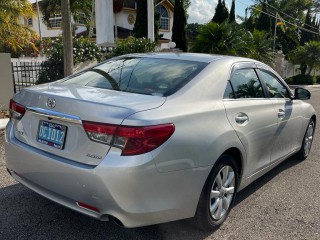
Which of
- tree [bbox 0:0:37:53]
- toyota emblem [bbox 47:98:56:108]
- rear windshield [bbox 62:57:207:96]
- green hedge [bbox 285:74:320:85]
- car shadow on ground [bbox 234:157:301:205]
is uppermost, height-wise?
tree [bbox 0:0:37:53]

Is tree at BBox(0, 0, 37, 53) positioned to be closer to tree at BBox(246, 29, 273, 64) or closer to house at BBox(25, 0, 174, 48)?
tree at BBox(246, 29, 273, 64)

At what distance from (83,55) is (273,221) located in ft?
34.2

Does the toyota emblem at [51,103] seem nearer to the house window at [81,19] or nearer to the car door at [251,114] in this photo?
the car door at [251,114]

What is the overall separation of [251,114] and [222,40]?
15.3m

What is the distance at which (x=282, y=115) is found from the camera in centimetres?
436

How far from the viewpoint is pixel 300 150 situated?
5504 millimetres

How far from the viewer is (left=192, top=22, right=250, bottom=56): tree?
59.9 ft

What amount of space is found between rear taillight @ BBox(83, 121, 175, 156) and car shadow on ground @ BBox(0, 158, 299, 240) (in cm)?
100

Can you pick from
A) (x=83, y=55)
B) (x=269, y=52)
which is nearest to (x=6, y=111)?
(x=83, y=55)

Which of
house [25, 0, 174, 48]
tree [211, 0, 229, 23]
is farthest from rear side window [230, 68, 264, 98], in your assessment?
tree [211, 0, 229, 23]

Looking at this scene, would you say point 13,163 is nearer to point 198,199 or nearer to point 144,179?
point 144,179

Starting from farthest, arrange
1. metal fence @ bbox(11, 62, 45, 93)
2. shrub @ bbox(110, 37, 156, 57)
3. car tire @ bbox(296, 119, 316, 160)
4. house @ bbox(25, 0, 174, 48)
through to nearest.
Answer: house @ bbox(25, 0, 174, 48) → shrub @ bbox(110, 37, 156, 57) → metal fence @ bbox(11, 62, 45, 93) → car tire @ bbox(296, 119, 316, 160)

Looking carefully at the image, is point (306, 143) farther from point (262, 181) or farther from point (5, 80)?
point (5, 80)

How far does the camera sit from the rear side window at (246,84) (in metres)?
3.66
